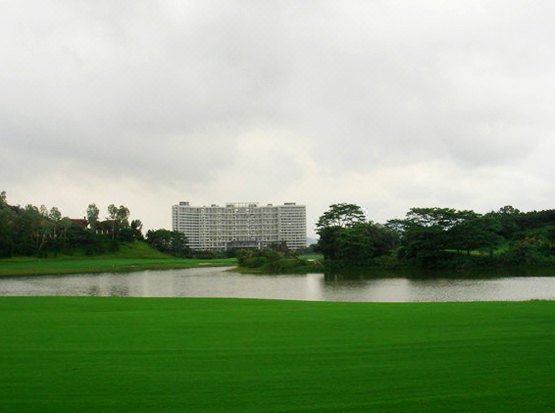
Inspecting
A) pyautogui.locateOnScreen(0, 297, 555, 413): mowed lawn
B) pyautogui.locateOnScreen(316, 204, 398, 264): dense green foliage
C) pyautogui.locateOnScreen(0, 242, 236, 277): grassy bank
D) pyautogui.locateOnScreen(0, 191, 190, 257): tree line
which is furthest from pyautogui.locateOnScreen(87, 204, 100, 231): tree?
pyautogui.locateOnScreen(0, 297, 555, 413): mowed lawn

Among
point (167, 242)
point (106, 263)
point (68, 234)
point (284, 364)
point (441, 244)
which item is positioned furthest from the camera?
point (167, 242)

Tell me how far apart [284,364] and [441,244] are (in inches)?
2030

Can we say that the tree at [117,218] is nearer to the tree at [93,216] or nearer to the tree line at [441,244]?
the tree at [93,216]

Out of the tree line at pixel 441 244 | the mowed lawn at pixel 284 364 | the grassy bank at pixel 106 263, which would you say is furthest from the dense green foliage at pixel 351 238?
the mowed lawn at pixel 284 364

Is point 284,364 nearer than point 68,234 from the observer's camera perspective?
Yes

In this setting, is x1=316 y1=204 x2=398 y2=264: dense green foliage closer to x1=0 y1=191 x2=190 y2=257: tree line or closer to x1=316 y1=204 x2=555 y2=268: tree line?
x1=316 y1=204 x2=555 y2=268: tree line

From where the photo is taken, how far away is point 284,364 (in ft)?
24.9

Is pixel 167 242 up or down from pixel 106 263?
up

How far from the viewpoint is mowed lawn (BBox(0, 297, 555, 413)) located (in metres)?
5.92

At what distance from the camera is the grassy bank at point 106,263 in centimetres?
6131

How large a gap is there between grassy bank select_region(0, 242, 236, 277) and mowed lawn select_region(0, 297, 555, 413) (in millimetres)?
53228

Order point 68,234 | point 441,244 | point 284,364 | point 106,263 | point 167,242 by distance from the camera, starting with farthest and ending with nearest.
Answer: point 167,242 < point 68,234 < point 106,263 < point 441,244 < point 284,364

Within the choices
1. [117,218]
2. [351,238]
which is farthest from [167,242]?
[351,238]

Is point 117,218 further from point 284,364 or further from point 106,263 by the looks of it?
point 284,364
